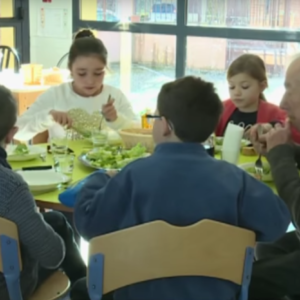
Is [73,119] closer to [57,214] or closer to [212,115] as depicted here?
[57,214]

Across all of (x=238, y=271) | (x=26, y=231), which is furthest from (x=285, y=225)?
(x=26, y=231)

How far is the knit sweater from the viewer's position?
4.90 ft

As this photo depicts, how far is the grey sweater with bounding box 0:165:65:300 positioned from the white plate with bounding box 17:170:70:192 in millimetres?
231

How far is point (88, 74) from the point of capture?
284 centimetres

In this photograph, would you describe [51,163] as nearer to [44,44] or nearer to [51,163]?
[51,163]

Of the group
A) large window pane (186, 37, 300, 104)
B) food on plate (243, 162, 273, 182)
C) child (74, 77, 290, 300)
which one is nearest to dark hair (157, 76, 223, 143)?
child (74, 77, 290, 300)

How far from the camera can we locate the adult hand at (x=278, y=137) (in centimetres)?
188

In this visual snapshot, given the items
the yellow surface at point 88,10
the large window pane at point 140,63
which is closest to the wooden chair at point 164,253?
the large window pane at point 140,63

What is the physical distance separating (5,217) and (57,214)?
498 millimetres

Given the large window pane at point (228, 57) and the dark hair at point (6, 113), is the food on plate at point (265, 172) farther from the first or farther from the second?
the large window pane at point (228, 57)

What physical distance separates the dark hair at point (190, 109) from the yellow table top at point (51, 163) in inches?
17.7

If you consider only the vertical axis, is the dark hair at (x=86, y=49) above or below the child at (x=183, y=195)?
above

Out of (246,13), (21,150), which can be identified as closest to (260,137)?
(21,150)

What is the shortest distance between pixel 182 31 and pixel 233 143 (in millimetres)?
2776
